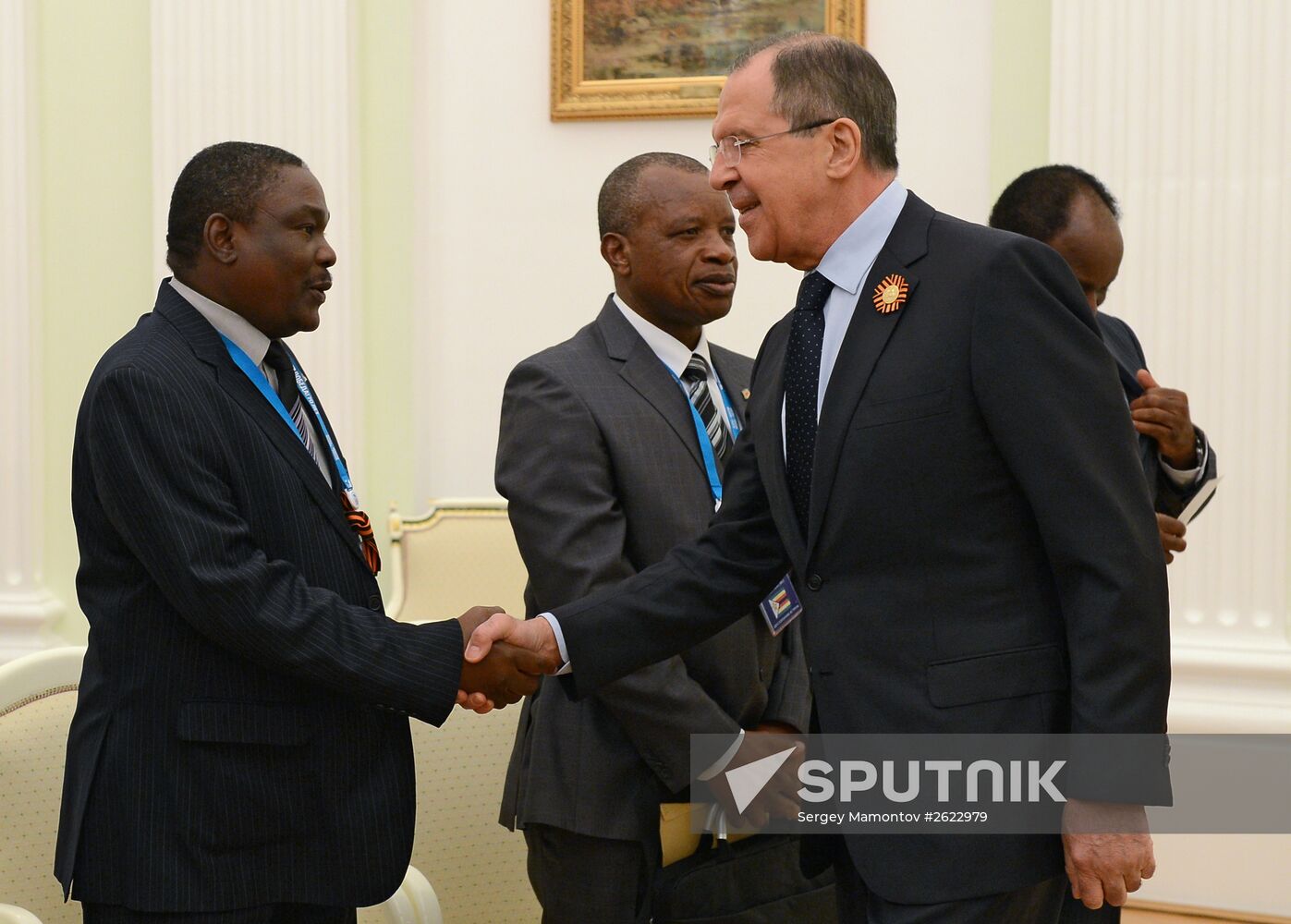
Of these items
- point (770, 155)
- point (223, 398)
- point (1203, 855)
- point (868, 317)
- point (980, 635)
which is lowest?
point (1203, 855)

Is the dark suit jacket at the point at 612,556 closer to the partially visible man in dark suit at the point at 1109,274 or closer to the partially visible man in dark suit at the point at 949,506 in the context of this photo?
the partially visible man in dark suit at the point at 949,506

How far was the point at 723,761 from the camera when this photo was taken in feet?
8.83

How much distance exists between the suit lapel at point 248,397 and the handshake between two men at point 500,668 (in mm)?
350

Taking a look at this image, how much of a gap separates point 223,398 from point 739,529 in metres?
0.91

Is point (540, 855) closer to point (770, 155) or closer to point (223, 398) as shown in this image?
point (223, 398)

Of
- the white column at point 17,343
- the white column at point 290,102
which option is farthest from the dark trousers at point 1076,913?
the white column at point 17,343

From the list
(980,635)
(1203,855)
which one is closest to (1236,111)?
(1203,855)

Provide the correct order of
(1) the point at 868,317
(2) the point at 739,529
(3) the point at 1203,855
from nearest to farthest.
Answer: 1. (1) the point at 868,317
2. (2) the point at 739,529
3. (3) the point at 1203,855

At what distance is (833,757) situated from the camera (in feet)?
6.85

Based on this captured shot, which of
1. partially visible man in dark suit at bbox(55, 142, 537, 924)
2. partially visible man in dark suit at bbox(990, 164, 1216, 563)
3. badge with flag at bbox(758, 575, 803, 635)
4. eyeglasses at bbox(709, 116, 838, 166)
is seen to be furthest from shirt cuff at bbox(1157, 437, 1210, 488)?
partially visible man in dark suit at bbox(55, 142, 537, 924)

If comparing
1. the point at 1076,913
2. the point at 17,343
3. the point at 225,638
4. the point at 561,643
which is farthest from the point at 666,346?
the point at 17,343

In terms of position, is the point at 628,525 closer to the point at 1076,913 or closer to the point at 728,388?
the point at 728,388

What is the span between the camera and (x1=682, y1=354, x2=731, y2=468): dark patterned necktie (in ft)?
9.44

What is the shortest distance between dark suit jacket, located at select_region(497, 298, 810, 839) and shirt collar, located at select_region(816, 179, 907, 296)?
2.27ft
